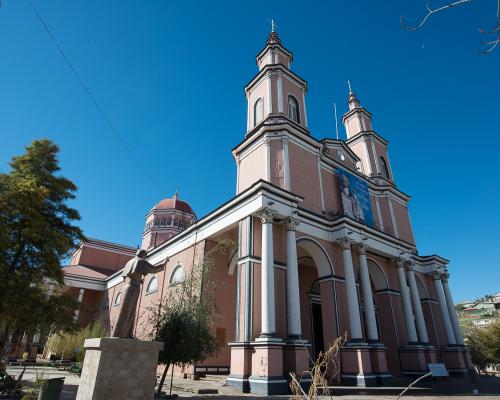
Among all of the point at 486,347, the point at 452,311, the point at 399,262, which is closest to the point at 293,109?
the point at 399,262

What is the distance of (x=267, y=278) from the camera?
→ 13.3m

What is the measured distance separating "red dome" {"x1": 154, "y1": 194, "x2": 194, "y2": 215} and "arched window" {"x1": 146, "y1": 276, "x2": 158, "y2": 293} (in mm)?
18590

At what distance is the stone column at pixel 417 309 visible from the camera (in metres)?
19.9

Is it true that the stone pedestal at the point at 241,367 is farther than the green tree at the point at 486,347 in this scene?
No

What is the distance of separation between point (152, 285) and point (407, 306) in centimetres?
1656

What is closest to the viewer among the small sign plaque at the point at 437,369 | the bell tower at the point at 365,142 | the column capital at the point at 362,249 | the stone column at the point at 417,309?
the small sign plaque at the point at 437,369

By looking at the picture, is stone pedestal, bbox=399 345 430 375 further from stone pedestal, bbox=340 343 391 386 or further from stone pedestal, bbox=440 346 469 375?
stone pedestal, bbox=440 346 469 375

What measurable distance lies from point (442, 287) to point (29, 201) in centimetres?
2649

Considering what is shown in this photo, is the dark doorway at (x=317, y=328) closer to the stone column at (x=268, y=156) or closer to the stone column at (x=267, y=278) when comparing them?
the stone column at (x=267, y=278)

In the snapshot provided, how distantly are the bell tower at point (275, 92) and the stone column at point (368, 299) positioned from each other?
9386mm

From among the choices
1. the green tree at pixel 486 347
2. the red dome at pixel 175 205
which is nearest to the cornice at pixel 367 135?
the red dome at pixel 175 205

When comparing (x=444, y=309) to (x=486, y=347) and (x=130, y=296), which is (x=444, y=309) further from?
(x=130, y=296)

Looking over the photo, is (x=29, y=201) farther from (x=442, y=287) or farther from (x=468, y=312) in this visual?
(x=468, y=312)

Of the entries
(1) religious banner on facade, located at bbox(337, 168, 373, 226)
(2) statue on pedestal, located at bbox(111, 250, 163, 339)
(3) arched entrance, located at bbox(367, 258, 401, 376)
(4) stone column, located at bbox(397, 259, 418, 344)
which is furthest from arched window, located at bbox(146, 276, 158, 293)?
(4) stone column, located at bbox(397, 259, 418, 344)
